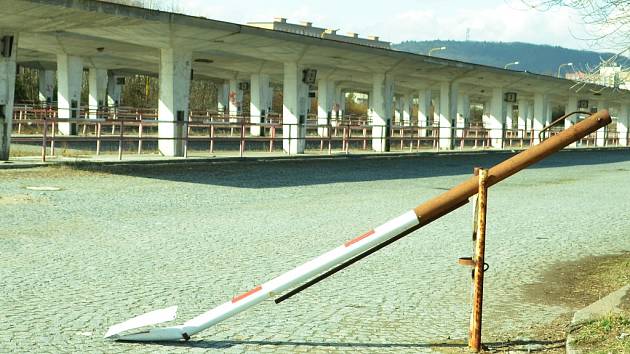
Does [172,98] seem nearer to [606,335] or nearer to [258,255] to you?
[258,255]

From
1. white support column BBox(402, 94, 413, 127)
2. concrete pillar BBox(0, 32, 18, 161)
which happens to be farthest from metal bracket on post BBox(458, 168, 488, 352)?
white support column BBox(402, 94, 413, 127)

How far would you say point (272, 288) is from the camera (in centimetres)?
574

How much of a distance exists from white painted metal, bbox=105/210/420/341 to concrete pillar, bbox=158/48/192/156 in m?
21.3

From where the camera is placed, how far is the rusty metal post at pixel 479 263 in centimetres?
562

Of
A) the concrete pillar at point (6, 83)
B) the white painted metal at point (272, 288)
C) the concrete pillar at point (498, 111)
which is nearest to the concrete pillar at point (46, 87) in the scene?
the concrete pillar at point (498, 111)

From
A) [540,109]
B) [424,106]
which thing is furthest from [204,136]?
[540,109]

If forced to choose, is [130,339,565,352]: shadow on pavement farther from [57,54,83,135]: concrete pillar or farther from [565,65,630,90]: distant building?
[57,54,83,135]: concrete pillar

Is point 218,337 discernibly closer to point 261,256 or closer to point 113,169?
point 261,256

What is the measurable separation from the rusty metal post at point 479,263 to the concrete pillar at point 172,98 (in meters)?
21.7

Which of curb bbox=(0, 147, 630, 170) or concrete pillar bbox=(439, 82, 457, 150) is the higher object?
concrete pillar bbox=(439, 82, 457, 150)

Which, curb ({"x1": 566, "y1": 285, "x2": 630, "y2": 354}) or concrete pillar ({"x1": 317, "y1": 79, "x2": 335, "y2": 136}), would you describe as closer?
curb ({"x1": 566, "y1": 285, "x2": 630, "y2": 354})

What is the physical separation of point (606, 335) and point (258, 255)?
451 cm

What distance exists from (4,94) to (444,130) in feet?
92.6

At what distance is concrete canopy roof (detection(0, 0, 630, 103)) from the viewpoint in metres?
20.6
